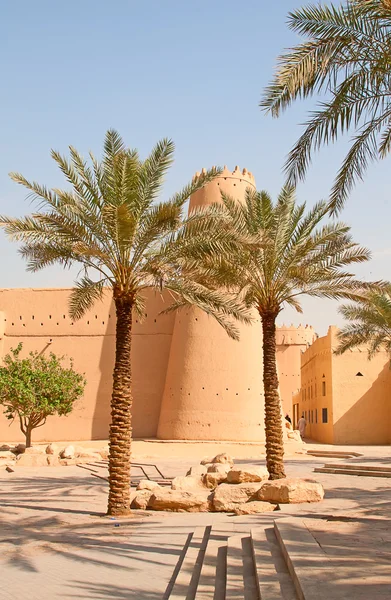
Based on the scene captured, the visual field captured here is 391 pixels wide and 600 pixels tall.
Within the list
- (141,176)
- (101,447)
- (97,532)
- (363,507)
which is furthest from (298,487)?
(101,447)

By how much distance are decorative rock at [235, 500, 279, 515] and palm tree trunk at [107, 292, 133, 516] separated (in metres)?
1.88

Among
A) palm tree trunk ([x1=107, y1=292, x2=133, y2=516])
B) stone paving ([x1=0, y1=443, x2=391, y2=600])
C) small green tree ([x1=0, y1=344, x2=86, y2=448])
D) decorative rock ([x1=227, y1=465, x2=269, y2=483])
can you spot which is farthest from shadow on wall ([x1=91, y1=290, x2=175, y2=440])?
palm tree trunk ([x1=107, y1=292, x2=133, y2=516])

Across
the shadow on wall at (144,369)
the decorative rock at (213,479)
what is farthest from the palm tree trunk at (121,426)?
the shadow on wall at (144,369)

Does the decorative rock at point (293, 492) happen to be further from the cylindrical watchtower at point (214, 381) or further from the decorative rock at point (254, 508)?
the cylindrical watchtower at point (214, 381)

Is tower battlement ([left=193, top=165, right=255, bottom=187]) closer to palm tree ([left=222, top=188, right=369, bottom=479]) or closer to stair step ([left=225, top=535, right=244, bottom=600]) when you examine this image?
palm tree ([left=222, top=188, right=369, bottom=479])

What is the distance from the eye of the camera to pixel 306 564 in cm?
529

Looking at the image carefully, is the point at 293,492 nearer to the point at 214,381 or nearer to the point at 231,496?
the point at 231,496

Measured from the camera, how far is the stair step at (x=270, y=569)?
4.93 meters

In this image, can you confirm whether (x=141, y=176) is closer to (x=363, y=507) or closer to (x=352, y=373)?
(x=363, y=507)

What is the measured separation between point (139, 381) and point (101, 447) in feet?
9.82

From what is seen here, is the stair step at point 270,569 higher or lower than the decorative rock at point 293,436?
lower

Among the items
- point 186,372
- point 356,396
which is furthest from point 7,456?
point 356,396

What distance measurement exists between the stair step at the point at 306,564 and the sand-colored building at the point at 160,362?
13.8 m

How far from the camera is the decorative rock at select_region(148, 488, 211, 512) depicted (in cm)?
1069
